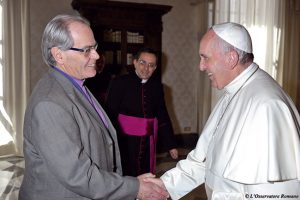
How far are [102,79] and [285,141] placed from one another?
442 cm

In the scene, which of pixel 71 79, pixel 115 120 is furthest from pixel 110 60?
pixel 71 79

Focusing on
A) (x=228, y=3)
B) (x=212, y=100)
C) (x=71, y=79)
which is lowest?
(x=212, y=100)

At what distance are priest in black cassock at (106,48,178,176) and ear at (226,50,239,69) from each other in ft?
5.50

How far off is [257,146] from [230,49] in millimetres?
494

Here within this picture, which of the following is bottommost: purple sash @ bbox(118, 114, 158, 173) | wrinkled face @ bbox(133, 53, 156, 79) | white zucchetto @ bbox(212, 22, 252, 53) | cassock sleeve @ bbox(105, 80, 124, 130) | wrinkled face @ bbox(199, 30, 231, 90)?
purple sash @ bbox(118, 114, 158, 173)

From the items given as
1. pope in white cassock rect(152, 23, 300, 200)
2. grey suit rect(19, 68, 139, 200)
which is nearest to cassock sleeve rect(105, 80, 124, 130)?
pope in white cassock rect(152, 23, 300, 200)

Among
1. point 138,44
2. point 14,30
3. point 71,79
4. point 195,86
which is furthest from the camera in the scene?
point 195,86

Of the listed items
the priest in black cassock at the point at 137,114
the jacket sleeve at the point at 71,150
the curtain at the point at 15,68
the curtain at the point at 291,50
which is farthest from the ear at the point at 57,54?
the curtain at the point at 291,50

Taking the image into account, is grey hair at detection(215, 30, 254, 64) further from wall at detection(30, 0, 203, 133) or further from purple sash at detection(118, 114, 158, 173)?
wall at detection(30, 0, 203, 133)

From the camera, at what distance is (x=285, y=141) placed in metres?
1.47

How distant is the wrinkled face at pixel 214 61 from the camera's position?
1700 mm

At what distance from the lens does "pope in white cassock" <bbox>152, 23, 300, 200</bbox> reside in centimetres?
145

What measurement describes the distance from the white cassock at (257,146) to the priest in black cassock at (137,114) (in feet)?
5.62

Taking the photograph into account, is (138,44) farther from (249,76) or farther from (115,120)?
(249,76)
